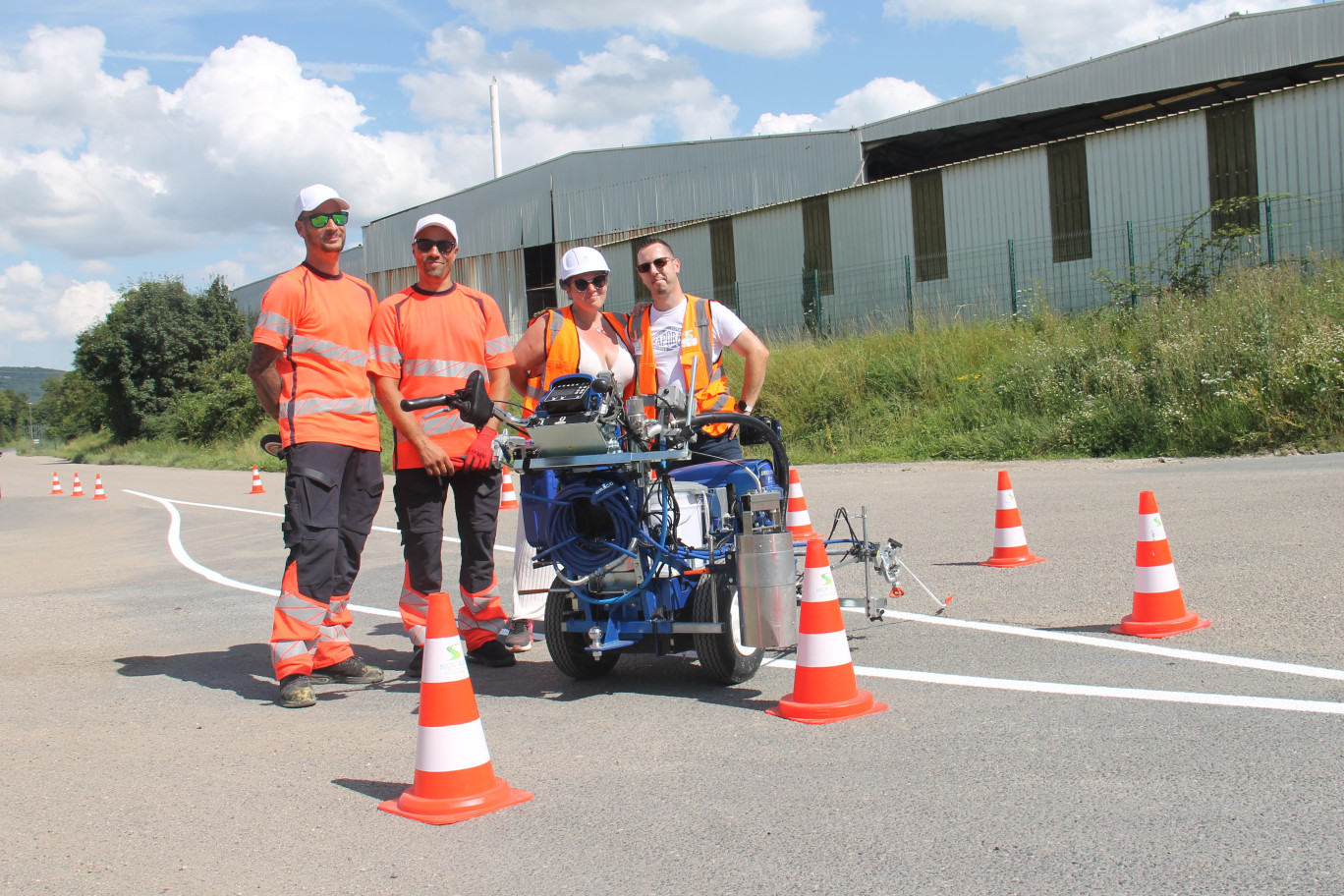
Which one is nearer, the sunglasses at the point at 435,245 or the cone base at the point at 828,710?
the cone base at the point at 828,710

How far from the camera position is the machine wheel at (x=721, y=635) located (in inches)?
185

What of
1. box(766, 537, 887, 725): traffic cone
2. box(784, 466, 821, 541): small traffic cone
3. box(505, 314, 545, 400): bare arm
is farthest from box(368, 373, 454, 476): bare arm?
box(784, 466, 821, 541): small traffic cone

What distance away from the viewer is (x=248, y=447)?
1688 inches

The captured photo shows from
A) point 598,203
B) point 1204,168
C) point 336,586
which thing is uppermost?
point 598,203

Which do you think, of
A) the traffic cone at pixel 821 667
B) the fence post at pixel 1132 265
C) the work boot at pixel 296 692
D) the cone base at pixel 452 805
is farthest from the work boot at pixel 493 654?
the fence post at pixel 1132 265

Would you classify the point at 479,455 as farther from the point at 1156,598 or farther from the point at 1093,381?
the point at 1093,381

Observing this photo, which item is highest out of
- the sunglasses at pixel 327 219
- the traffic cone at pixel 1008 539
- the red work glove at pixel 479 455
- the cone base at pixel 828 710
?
the sunglasses at pixel 327 219

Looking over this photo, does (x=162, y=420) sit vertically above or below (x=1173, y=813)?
above

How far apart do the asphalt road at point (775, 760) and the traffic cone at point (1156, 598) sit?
115 mm

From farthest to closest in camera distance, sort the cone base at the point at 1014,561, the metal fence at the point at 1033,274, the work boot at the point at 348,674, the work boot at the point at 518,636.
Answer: the metal fence at the point at 1033,274 < the cone base at the point at 1014,561 < the work boot at the point at 518,636 < the work boot at the point at 348,674

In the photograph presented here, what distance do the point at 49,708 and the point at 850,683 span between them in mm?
3784

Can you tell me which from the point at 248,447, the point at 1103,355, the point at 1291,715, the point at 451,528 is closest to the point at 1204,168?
the point at 1103,355

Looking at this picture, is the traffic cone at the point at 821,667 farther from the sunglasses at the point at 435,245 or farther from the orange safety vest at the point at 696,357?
the sunglasses at the point at 435,245

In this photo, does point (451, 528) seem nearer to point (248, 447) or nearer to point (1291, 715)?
point (1291, 715)
